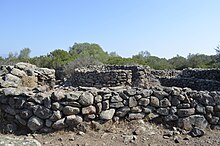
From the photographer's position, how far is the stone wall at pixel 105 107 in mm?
5691

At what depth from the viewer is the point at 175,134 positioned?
19.4 ft

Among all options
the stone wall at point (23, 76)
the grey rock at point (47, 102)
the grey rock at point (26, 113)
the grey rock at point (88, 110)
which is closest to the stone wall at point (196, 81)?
the stone wall at point (23, 76)

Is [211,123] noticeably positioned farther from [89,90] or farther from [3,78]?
[3,78]

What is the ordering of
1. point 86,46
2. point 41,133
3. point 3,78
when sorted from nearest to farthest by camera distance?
point 41,133, point 3,78, point 86,46

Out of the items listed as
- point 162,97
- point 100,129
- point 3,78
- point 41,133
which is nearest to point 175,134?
point 162,97

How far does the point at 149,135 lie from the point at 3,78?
3.88 m

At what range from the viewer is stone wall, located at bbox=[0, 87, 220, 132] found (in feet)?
18.7

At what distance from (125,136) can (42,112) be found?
165 cm

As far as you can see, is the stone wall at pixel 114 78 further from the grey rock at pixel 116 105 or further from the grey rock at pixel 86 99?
the grey rock at pixel 86 99

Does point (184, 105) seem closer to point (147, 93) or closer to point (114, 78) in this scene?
point (147, 93)

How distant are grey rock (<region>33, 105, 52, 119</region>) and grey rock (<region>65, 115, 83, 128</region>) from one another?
0.37 metres

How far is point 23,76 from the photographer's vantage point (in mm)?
7953

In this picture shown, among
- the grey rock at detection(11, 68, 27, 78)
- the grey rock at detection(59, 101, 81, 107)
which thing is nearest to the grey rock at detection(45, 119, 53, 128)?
the grey rock at detection(59, 101, 81, 107)

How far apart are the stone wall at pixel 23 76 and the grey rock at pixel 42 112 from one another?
160 cm
